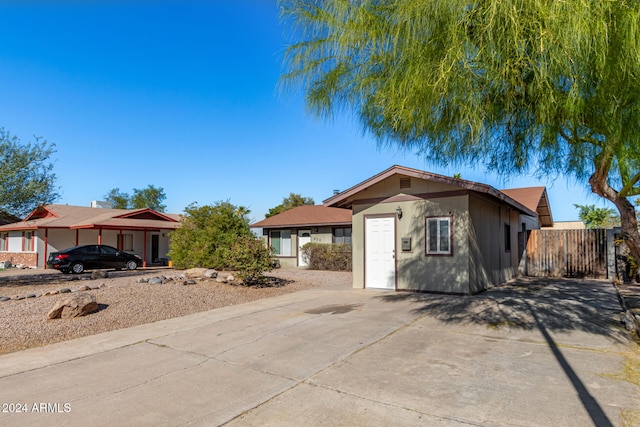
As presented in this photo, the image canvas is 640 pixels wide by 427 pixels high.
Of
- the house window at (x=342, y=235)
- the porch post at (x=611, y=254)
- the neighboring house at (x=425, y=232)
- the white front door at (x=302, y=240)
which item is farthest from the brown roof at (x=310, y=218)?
the porch post at (x=611, y=254)

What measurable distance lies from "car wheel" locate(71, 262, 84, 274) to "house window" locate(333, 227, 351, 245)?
1234 centimetres

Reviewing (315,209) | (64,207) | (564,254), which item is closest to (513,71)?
(564,254)

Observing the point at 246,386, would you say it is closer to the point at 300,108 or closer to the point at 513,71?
the point at 300,108

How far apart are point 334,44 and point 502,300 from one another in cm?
743

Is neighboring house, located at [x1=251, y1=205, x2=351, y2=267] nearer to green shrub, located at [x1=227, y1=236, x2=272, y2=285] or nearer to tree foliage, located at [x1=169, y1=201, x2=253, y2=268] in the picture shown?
tree foliage, located at [x1=169, y1=201, x2=253, y2=268]

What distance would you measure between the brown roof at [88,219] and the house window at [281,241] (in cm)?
561

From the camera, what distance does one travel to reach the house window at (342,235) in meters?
19.8

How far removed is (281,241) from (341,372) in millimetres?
18022

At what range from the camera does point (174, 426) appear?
11.0ft

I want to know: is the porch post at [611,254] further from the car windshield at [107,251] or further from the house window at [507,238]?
the car windshield at [107,251]

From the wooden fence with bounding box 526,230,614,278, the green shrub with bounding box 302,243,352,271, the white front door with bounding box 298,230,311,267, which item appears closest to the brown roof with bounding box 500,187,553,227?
the wooden fence with bounding box 526,230,614,278

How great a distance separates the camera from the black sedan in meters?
17.3

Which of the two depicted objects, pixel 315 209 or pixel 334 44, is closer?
pixel 334 44

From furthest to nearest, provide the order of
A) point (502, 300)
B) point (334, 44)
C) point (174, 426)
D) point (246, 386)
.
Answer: point (502, 300) < point (334, 44) < point (246, 386) < point (174, 426)
